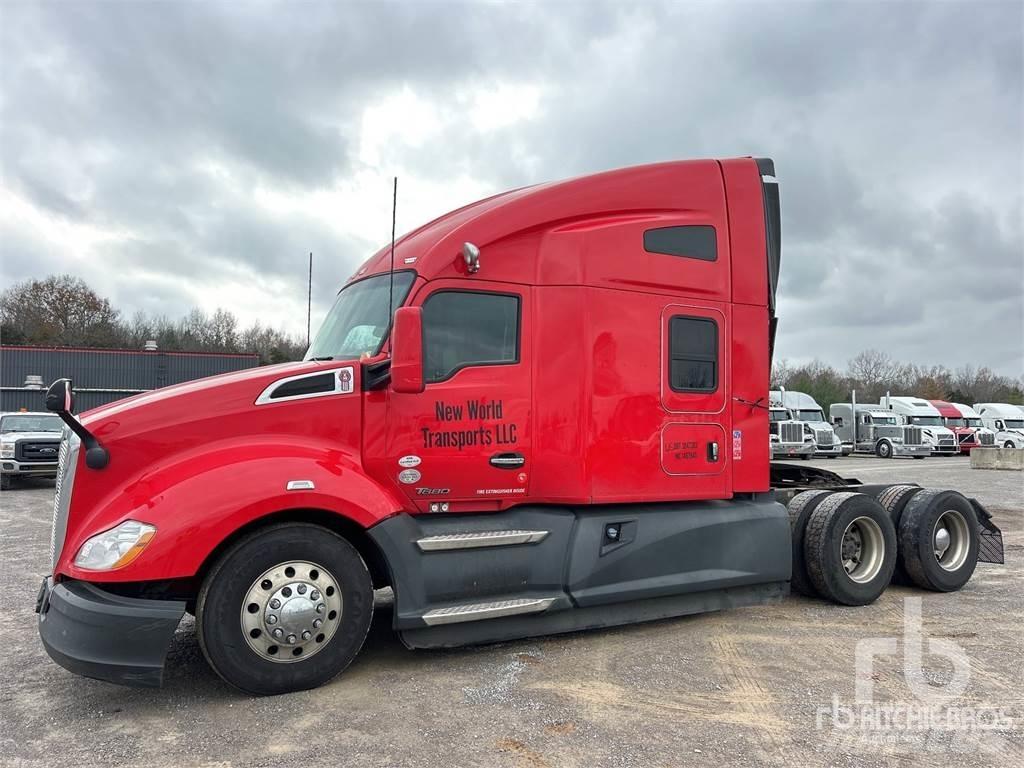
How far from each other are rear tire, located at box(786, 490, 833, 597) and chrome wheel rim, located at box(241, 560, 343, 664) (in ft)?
13.1

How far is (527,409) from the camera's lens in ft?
17.6

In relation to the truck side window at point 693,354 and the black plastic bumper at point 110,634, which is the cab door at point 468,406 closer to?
the truck side window at point 693,354

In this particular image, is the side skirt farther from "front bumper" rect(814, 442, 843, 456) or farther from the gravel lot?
"front bumper" rect(814, 442, 843, 456)

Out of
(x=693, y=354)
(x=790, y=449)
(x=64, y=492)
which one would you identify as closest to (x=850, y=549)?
(x=693, y=354)

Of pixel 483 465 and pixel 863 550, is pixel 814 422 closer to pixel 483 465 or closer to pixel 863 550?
pixel 863 550

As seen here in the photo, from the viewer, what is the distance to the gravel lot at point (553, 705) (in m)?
3.77

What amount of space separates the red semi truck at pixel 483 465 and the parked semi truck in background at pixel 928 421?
117ft

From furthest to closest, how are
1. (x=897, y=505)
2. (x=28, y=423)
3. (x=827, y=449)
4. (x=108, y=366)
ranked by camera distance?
(x=827, y=449)
(x=108, y=366)
(x=28, y=423)
(x=897, y=505)

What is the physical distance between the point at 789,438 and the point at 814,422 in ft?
6.65

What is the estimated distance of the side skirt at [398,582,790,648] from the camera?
4.98 meters

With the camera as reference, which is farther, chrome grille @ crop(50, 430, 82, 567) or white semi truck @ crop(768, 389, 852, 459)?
white semi truck @ crop(768, 389, 852, 459)

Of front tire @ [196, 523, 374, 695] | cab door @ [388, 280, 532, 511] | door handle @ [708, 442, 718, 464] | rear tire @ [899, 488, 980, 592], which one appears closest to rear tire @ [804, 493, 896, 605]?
rear tire @ [899, 488, 980, 592]

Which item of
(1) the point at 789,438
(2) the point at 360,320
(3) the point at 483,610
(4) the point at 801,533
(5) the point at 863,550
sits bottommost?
(3) the point at 483,610

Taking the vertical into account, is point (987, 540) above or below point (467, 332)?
→ below
